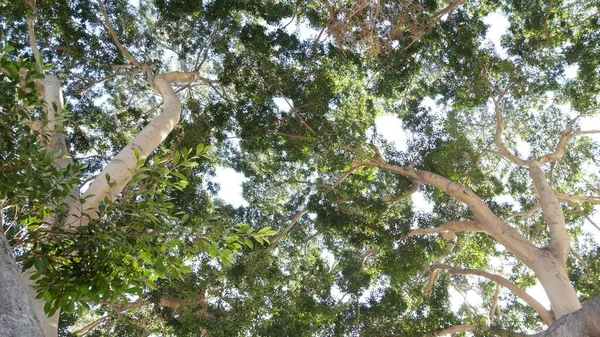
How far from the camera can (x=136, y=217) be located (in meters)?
3.54

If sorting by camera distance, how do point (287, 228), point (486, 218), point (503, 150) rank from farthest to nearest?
1. point (287, 228)
2. point (503, 150)
3. point (486, 218)

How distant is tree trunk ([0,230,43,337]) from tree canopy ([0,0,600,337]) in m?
6.43

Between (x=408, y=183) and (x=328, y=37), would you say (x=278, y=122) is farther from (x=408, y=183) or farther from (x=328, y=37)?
(x=408, y=183)

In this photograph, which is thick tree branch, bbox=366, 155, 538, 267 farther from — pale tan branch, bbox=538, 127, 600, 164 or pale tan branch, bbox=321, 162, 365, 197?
pale tan branch, bbox=538, 127, 600, 164

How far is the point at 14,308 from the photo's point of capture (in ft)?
5.71

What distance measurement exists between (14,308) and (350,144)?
28.7 ft

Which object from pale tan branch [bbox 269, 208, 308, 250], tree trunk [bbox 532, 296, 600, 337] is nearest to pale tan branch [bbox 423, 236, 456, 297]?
pale tan branch [bbox 269, 208, 308, 250]

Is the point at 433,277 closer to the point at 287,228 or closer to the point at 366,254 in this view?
the point at 366,254

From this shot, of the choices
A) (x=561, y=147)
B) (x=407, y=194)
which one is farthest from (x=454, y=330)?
A: (x=561, y=147)

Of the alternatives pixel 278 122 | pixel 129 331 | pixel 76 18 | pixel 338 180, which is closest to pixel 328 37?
pixel 278 122

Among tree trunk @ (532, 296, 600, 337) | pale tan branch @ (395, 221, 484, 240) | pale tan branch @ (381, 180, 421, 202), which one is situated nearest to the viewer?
tree trunk @ (532, 296, 600, 337)

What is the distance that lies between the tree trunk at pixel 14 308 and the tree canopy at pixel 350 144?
6.43 m

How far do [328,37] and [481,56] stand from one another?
126 inches

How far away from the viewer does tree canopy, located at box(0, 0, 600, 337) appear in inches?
378
